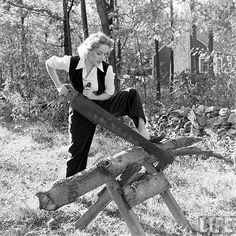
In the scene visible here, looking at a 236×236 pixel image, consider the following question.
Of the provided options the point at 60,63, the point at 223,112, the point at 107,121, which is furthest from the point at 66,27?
the point at 107,121

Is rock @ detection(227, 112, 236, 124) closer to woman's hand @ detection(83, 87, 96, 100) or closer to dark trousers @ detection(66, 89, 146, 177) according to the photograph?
dark trousers @ detection(66, 89, 146, 177)

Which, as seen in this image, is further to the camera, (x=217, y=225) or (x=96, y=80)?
(x=96, y=80)

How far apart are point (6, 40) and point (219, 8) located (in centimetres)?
1469

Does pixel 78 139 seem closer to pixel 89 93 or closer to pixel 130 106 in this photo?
pixel 89 93

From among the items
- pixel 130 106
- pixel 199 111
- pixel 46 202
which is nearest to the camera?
pixel 46 202

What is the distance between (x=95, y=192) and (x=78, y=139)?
41.1 inches

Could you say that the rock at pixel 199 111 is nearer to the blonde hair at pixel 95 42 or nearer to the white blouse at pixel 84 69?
the white blouse at pixel 84 69

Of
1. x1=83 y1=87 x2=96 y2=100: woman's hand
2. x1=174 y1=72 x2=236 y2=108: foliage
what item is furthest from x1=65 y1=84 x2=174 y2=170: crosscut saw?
x1=174 y1=72 x2=236 y2=108: foliage

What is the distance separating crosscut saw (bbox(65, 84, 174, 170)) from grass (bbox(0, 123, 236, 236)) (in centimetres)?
84

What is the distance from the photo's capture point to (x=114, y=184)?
3.36 m

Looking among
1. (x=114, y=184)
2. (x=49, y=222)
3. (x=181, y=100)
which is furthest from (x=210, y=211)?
(x=181, y=100)

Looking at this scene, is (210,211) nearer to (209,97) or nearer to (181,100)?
(209,97)

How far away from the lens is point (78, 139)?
4426 millimetres

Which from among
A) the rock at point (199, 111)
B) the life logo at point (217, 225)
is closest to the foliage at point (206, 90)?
the rock at point (199, 111)
